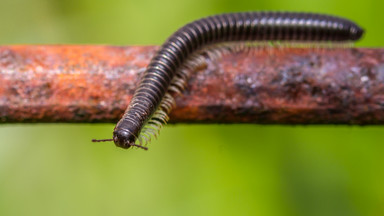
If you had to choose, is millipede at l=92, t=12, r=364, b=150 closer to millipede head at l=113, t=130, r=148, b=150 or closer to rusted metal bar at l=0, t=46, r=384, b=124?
millipede head at l=113, t=130, r=148, b=150

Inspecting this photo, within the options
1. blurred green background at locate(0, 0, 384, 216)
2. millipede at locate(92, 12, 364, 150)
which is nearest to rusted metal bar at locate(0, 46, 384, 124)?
millipede at locate(92, 12, 364, 150)

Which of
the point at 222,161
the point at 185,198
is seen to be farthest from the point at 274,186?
the point at 185,198

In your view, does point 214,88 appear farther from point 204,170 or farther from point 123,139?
point 204,170

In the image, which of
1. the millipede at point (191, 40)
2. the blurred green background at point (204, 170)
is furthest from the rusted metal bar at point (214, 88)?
the blurred green background at point (204, 170)

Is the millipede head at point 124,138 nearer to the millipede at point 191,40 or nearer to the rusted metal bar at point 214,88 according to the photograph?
the millipede at point 191,40

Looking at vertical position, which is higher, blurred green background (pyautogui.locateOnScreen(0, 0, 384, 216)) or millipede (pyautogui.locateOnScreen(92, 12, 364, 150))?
millipede (pyautogui.locateOnScreen(92, 12, 364, 150))

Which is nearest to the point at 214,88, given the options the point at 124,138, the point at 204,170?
the point at 124,138

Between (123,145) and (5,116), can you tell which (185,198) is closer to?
(123,145)
